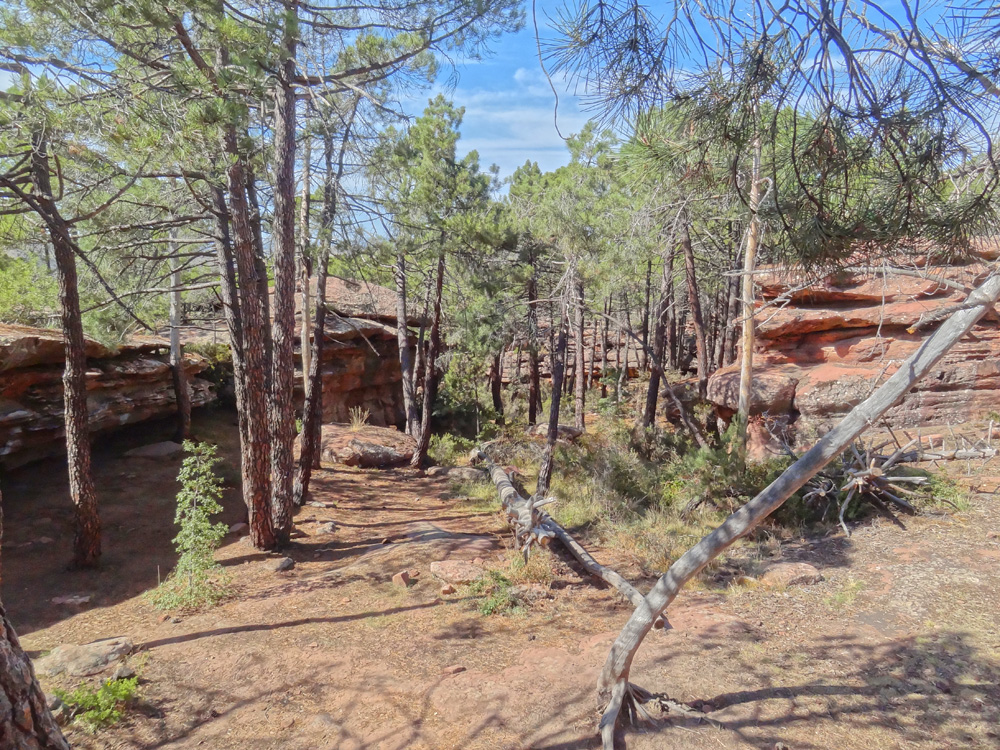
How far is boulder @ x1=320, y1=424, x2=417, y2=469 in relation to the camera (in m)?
13.2

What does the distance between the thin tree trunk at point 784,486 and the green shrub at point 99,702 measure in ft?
11.3

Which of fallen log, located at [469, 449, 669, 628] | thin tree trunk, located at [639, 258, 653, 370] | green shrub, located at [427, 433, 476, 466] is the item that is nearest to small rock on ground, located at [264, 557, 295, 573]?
fallen log, located at [469, 449, 669, 628]

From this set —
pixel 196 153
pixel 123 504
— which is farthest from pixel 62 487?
pixel 196 153

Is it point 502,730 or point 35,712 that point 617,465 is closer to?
point 502,730

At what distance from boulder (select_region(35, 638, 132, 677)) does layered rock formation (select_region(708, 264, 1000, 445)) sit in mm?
10243

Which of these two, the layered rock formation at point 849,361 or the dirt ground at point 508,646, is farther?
the layered rock formation at point 849,361

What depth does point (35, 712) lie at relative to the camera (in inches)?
79.7

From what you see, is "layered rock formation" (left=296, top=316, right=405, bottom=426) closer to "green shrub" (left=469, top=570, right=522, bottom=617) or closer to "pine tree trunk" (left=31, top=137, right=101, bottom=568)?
"pine tree trunk" (left=31, top=137, right=101, bottom=568)

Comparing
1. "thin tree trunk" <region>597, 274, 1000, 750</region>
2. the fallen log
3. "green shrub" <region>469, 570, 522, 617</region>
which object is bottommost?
"green shrub" <region>469, 570, 522, 617</region>

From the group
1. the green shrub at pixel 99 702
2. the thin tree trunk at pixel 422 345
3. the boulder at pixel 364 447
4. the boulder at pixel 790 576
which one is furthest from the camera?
the thin tree trunk at pixel 422 345

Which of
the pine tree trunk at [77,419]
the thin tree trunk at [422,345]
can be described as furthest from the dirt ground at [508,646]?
the thin tree trunk at [422,345]

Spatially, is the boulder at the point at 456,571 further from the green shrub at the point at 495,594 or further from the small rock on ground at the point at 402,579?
the small rock on ground at the point at 402,579

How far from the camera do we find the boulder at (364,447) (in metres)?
13.2

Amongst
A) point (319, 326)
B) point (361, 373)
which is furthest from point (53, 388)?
point (361, 373)
